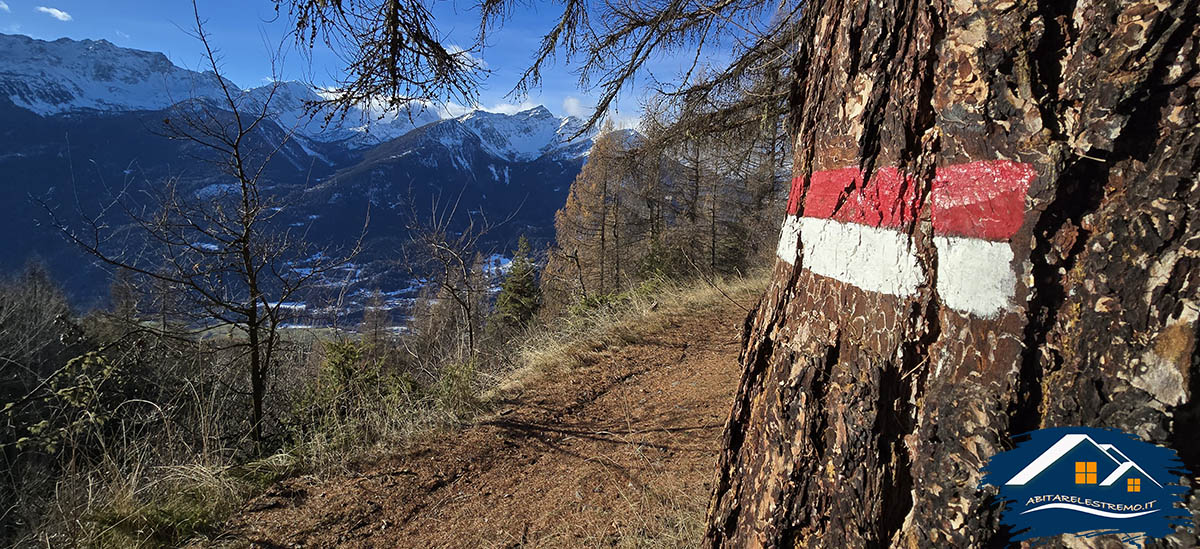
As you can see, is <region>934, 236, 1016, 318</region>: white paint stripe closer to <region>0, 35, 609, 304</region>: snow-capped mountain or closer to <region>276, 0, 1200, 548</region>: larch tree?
<region>276, 0, 1200, 548</region>: larch tree

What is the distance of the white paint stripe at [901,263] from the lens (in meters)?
0.69

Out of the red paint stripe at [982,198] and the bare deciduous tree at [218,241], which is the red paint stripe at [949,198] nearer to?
the red paint stripe at [982,198]

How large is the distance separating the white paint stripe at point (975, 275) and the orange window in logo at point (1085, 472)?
210mm

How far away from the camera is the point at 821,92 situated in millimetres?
978

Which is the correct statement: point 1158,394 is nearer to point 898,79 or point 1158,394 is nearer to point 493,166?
point 898,79

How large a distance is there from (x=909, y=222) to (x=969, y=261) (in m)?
0.10

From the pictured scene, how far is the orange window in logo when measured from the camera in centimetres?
61

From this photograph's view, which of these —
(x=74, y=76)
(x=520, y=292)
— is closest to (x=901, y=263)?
(x=520, y=292)

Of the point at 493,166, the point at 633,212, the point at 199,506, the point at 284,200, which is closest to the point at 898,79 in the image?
the point at 199,506

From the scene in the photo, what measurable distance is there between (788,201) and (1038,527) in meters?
0.70

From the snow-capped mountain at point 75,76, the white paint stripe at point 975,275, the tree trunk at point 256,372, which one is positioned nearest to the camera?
the white paint stripe at point 975,275

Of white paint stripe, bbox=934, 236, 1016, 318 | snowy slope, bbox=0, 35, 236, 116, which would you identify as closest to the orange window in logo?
white paint stripe, bbox=934, 236, 1016, 318

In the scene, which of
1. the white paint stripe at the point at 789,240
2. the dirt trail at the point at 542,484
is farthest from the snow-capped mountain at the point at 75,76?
the white paint stripe at the point at 789,240

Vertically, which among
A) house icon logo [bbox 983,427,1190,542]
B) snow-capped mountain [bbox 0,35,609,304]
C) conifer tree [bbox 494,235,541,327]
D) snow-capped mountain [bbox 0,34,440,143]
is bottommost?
conifer tree [bbox 494,235,541,327]
